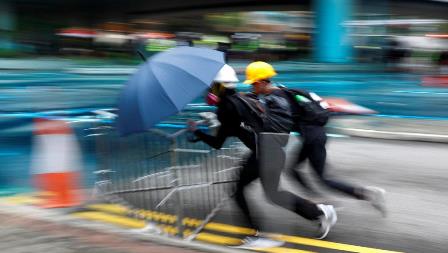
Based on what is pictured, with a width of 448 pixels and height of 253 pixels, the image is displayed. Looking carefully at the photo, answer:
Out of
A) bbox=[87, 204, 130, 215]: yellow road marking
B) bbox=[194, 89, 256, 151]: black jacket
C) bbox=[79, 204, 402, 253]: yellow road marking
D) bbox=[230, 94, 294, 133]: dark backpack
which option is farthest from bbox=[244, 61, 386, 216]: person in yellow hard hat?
bbox=[87, 204, 130, 215]: yellow road marking

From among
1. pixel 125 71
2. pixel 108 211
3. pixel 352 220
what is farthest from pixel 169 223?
pixel 125 71

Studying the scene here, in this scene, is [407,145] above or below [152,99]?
below

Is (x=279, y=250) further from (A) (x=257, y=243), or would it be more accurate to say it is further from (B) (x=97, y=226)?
(B) (x=97, y=226)

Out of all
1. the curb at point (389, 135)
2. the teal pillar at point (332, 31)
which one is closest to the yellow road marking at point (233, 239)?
the curb at point (389, 135)

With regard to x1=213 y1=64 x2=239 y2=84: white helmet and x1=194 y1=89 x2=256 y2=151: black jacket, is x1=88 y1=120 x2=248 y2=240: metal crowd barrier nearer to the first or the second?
x1=194 y1=89 x2=256 y2=151: black jacket

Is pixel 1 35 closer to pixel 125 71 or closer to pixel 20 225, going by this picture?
pixel 125 71

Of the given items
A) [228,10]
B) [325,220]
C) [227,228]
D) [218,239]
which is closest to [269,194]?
[325,220]

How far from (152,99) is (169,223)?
1.34 m

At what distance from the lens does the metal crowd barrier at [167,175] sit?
15.5 ft

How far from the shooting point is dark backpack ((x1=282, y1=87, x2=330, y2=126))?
186 inches

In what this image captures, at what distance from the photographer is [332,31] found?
14.1 metres

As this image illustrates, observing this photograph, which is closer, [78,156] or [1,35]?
[78,156]

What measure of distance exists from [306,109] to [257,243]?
1211 mm

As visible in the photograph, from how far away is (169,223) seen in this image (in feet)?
15.9
